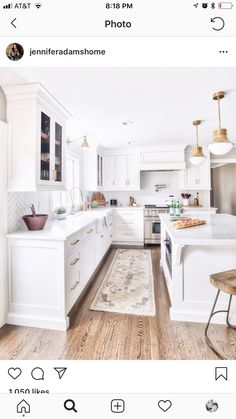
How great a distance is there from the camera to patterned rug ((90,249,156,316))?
1.94 m

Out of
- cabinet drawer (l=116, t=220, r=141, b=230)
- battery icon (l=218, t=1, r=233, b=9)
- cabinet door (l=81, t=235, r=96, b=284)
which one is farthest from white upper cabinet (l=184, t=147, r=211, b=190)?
battery icon (l=218, t=1, r=233, b=9)

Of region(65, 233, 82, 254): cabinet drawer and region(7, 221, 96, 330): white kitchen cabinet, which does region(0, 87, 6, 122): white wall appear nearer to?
region(7, 221, 96, 330): white kitchen cabinet

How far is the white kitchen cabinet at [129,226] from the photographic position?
13.8 ft

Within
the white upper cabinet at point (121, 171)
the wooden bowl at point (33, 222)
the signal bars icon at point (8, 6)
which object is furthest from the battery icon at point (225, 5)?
the white upper cabinet at point (121, 171)

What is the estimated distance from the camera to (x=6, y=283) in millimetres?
1717

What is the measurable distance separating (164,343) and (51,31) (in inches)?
72.0

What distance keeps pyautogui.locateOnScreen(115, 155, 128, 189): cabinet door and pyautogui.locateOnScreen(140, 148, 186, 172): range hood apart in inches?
16.3

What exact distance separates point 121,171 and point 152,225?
4.53 ft

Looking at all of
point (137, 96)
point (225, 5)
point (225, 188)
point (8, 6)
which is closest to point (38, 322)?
point (8, 6)

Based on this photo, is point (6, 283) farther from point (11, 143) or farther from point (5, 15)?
point (5, 15)
